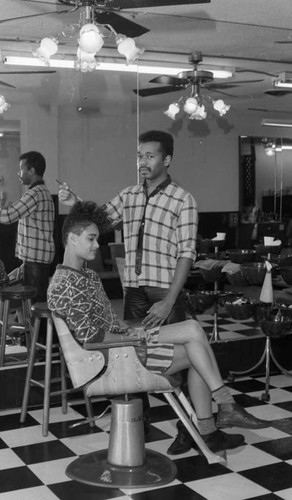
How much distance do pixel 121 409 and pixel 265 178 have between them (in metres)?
2.38

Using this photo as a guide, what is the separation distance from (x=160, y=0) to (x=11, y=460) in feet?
7.43

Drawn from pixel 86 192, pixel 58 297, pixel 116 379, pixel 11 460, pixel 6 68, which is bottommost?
pixel 11 460

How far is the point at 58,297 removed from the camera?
125 inches

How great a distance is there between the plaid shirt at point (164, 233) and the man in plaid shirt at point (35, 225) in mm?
774

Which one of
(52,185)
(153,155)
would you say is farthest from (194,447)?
(52,185)

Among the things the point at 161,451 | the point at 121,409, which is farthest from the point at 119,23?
the point at 161,451

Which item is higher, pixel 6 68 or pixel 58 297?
pixel 6 68

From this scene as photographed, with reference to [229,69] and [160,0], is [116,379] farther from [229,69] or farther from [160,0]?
[229,69]

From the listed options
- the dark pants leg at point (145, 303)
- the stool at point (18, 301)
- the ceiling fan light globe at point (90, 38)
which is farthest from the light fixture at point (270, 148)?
the stool at point (18, 301)

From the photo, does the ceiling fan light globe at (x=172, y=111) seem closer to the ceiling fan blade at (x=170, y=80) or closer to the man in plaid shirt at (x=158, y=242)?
the ceiling fan blade at (x=170, y=80)

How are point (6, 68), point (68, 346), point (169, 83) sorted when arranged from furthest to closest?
1. point (169, 83)
2. point (6, 68)
3. point (68, 346)

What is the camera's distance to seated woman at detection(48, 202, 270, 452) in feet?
10.4

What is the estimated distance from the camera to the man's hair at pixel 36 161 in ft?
14.1

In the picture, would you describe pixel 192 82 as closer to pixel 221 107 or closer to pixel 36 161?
pixel 221 107
